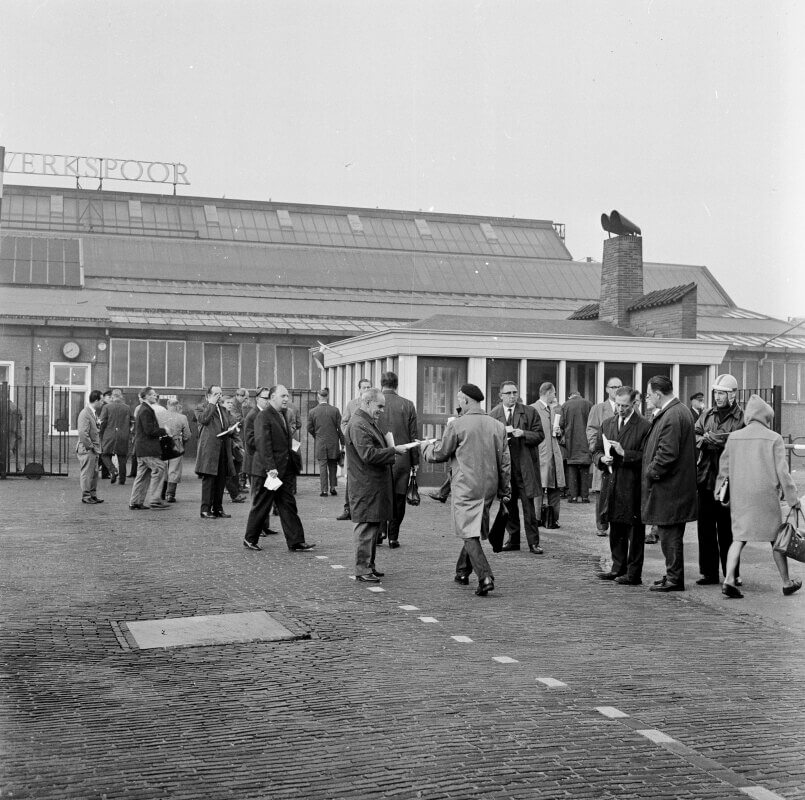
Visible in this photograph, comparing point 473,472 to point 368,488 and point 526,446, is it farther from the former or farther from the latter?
point 526,446

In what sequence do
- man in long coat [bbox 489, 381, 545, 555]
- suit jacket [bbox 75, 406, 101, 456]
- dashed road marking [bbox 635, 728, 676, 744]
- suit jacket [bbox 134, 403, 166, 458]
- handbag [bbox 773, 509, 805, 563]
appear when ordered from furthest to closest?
suit jacket [bbox 75, 406, 101, 456] < suit jacket [bbox 134, 403, 166, 458] < man in long coat [bbox 489, 381, 545, 555] < handbag [bbox 773, 509, 805, 563] < dashed road marking [bbox 635, 728, 676, 744]

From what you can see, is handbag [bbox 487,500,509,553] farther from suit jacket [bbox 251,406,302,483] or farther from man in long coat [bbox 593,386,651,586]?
suit jacket [bbox 251,406,302,483]

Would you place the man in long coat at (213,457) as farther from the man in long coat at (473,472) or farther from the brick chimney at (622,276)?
the brick chimney at (622,276)

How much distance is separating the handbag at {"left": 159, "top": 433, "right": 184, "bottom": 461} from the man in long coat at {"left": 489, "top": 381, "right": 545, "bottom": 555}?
6.17 meters

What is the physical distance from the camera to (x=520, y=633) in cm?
771

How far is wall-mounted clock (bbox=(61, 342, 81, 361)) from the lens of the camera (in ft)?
123

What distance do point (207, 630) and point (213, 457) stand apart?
8010 millimetres

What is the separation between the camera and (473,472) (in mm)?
9625

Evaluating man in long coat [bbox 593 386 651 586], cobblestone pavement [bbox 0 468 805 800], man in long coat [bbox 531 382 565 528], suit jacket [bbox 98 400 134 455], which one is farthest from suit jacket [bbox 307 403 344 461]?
man in long coat [bbox 593 386 651 586]

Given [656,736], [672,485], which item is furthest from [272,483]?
[656,736]

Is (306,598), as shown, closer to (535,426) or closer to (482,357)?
(535,426)

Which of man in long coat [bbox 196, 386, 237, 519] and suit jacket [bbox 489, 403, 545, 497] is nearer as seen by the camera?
suit jacket [bbox 489, 403, 545, 497]

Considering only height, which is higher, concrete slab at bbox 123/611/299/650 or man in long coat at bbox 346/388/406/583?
man in long coat at bbox 346/388/406/583

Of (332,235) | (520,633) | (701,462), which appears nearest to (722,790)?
(520,633)
